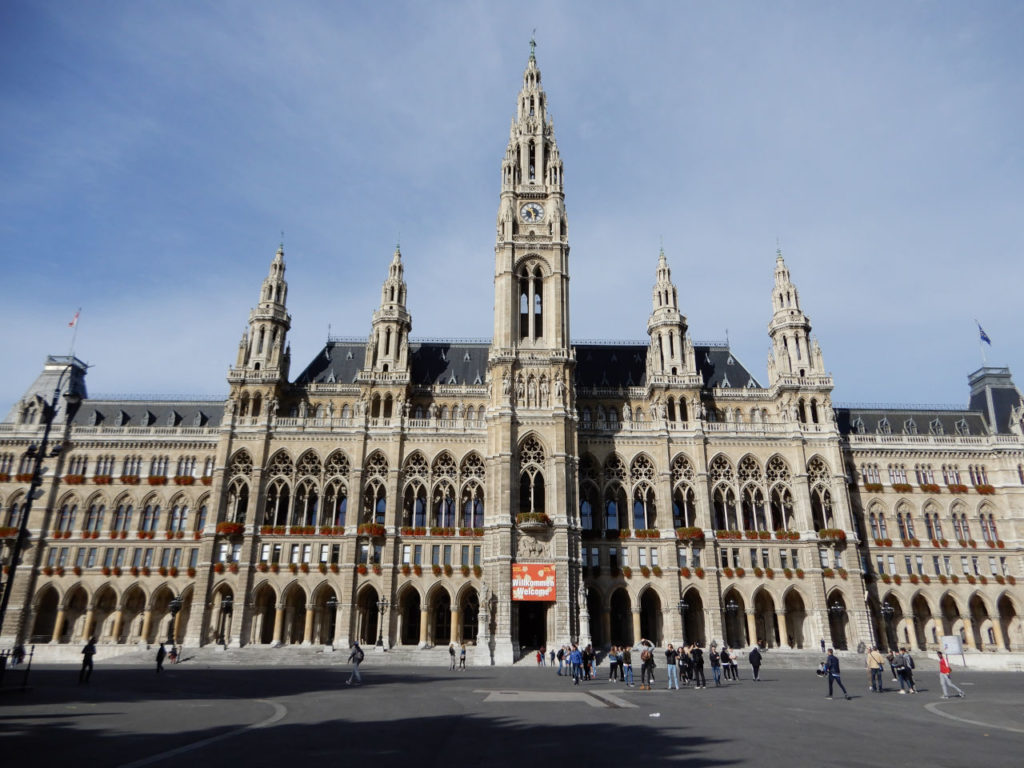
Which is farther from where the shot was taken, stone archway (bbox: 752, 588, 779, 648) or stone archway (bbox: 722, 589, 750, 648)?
stone archway (bbox: 752, 588, 779, 648)

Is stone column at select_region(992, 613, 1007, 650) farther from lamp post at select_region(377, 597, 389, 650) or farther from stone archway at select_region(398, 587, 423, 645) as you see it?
lamp post at select_region(377, 597, 389, 650)

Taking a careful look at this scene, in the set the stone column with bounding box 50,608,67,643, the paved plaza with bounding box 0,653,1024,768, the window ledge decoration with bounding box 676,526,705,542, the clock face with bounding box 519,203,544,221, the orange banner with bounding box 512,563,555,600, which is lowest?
the paved plaza with bounding box 0,653,1024,768

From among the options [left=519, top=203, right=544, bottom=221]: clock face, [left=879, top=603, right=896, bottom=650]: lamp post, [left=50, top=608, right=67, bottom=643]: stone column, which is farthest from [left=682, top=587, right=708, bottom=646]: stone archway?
[left=50, top=608, right=67, bottom=643]: stone column

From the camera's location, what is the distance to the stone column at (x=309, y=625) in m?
55.8

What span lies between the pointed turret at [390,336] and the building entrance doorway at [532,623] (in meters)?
24.2

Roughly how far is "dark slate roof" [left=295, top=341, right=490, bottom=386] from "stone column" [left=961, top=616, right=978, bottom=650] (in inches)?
1969

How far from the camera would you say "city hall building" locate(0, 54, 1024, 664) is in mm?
57469

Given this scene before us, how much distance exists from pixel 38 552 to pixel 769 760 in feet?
222

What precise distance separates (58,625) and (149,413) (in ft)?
68.3

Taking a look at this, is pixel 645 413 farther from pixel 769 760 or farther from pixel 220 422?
pixel 769 760

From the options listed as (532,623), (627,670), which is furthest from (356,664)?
(532,623)

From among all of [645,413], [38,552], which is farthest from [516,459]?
[38,552]

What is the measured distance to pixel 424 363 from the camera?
71125 mm

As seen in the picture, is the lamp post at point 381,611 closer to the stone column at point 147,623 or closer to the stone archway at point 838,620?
the stone column at point 147,623
